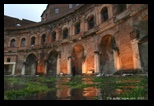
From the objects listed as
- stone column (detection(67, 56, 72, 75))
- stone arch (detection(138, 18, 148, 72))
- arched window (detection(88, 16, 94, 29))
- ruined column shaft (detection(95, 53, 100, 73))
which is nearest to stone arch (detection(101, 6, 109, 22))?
arched window (detection(88, 16, 94, 29))

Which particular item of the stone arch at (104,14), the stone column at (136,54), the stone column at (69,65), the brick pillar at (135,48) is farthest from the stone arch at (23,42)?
the stone column at (136,54)

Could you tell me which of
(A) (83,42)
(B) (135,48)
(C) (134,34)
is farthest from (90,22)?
(B) (135,48)

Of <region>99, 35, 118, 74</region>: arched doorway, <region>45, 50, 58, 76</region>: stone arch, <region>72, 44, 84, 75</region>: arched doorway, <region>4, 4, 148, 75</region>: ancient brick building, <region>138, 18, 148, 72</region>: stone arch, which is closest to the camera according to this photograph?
<region>138, 18, 148, 72</region>: stone arch

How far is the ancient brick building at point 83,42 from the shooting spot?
32.0 ft

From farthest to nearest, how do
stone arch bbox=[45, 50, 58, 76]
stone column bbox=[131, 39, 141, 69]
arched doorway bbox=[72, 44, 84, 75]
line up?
stone arch bbox=[45, 50, 58, 76]
arched doorway bbox=[72, 44, 84, 75]
stone column bbox=[131, 39, 141, 69]

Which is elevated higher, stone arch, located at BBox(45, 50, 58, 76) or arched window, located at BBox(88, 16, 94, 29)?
arched window, located at BBox(88, 16, 94, 29)

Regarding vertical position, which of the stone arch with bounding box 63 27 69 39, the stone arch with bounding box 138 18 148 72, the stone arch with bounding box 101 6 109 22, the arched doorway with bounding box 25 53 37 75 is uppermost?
the stone arch with bounding box 101 6 109 22

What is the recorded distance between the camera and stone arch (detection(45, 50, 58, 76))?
20194 mm

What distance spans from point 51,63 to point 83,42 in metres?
7.26

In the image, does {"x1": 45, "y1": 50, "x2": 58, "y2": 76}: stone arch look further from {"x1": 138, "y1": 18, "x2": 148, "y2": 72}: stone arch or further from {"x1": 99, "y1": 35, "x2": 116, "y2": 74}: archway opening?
{"x1": 138, "y1": 18, "x2": 148, "y2": 72}: stone arch

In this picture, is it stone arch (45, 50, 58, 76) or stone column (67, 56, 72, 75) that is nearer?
stone column (67, 56, 72, 75)

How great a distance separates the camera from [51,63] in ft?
67.6

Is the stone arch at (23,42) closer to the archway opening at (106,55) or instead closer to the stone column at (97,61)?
the stone column at (97,61)

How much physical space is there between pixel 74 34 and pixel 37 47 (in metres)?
7.33
